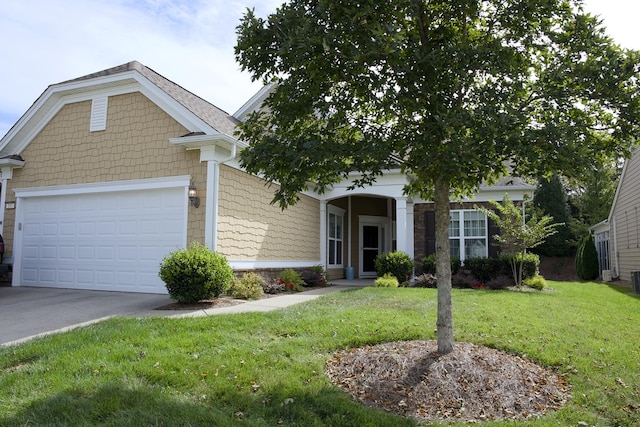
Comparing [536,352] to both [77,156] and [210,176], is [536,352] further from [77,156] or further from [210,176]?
[77,156]

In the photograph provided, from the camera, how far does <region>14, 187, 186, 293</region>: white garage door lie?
9.66 metres

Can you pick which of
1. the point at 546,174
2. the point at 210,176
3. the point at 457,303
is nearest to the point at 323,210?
the point at 210,176

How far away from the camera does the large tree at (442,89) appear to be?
144 inches

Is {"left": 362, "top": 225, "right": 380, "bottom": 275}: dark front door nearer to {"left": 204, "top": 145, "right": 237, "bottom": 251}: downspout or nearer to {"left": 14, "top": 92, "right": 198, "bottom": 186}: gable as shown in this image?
{"left": 204, "top": 145, "right": 237, "bottom": 251}: downspout

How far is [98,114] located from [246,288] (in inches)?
221

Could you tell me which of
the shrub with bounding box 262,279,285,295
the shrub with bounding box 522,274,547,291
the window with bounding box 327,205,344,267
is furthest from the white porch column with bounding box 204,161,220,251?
the shrub with bounding box 522,274,547,291

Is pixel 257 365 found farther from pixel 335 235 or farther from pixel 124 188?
pixel 335 235

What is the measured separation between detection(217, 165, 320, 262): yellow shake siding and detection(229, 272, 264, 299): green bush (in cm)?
63

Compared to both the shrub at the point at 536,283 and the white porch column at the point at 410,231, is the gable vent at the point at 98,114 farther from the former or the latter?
the shrub at the point at 536,283

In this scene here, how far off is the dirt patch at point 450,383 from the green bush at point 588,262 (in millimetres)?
16909

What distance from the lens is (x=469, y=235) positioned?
15.0 m

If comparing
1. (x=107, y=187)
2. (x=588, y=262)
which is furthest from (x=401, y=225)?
(x=588, y=262)

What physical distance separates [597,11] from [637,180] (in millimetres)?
13272

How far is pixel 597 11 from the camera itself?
13.4 feet
